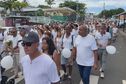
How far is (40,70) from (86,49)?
391 centimetres

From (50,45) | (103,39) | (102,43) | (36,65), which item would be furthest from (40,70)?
(103,39)

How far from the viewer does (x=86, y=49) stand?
8.34 metres

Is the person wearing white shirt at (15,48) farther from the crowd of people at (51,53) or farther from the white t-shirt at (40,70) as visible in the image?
the white t-shirt at (40,70)

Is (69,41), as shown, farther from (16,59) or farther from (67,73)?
(16,59)

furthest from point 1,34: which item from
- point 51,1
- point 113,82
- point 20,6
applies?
point 51,1

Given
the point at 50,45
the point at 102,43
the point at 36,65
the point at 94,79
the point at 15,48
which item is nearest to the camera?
the point at 36,65

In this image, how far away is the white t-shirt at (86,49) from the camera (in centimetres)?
831

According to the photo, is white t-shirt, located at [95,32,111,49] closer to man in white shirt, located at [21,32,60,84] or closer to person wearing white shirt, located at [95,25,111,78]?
person wearing white shirt, located at [95,25,111,78]

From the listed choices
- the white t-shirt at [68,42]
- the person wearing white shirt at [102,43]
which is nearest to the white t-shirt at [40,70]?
the white t-shirt at [68,42]

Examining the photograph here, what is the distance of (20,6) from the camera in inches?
3250

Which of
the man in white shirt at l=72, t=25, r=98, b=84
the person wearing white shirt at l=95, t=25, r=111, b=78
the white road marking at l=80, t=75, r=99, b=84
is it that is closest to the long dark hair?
the man in white shirt at l=72, t=25, r=98, b=84

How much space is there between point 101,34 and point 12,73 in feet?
11.0

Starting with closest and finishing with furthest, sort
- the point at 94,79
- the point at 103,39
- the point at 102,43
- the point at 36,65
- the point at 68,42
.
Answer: the point at 36,65 < the point at 68,42 < the point at 94,79 < the point at 102,43 < the point at 103,39

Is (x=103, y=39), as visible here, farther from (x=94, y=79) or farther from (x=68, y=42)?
(x=68, y=42)
